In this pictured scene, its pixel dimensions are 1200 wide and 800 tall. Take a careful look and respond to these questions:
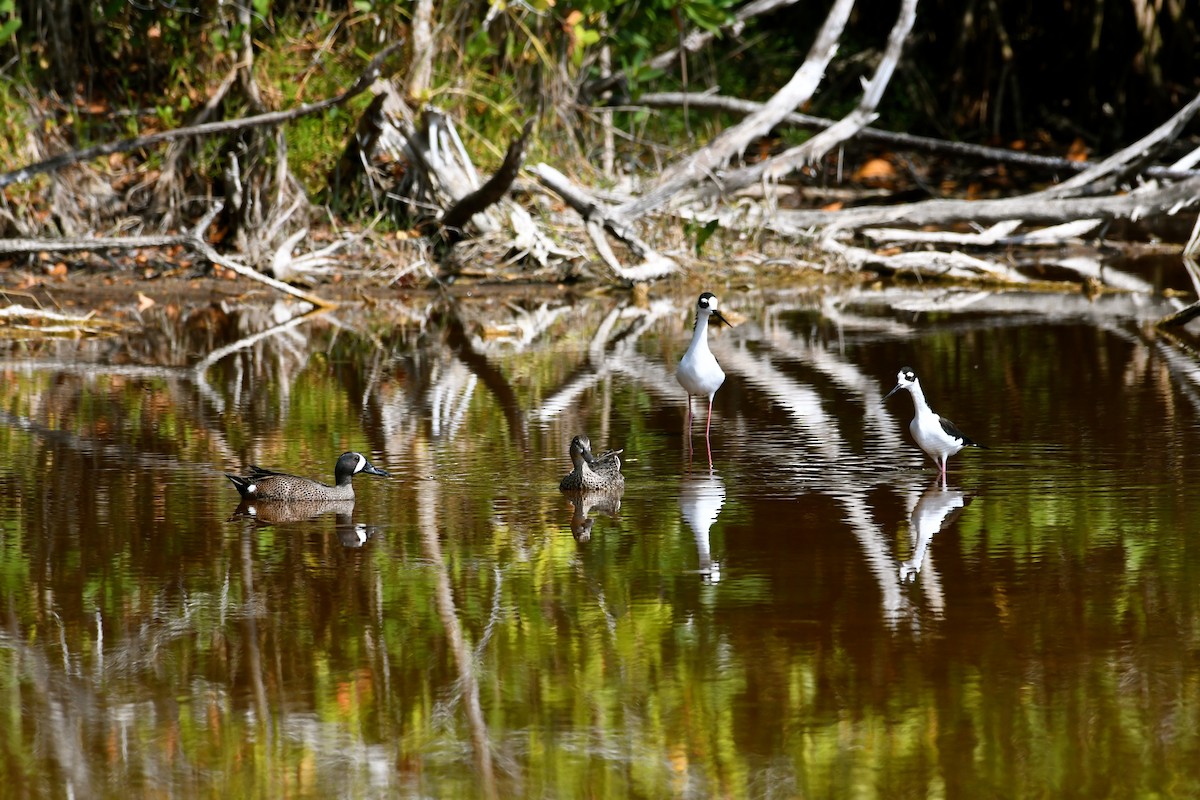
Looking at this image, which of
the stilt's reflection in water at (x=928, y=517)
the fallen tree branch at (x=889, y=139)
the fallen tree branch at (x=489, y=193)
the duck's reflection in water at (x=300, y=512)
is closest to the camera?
the stilt's reflection in water at (x=928, y=517)

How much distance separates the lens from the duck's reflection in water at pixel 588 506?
22.7 ft

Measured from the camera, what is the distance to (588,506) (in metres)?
7.35

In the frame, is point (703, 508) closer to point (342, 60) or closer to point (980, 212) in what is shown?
point (980, 212)

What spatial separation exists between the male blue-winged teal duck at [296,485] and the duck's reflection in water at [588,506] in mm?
931

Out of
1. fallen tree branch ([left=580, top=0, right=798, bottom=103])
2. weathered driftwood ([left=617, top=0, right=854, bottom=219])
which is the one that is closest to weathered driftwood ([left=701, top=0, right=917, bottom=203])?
weathered driftwood ([left=617, top=0, right=854, bottom=219])

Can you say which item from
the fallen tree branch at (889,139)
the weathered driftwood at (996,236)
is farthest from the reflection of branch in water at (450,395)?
the fallen tree branch at (889,139)

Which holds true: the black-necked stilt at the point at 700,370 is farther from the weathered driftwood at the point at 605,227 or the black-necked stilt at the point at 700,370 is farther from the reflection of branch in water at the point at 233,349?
the weathered driftwood at the point at 605,227

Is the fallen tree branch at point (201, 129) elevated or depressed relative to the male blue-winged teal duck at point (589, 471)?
elevated

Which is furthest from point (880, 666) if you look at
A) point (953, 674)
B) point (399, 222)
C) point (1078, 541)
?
point (399, 222)

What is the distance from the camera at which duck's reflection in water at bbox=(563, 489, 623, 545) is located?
6934 mm

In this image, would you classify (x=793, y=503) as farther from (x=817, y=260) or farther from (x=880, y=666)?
(x=817, y=260)

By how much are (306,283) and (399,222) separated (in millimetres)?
1613

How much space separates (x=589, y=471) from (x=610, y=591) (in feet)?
5.07

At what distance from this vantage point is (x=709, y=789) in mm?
4273
